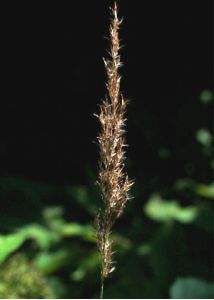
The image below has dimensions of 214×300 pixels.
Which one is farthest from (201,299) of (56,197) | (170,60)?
(170,60)

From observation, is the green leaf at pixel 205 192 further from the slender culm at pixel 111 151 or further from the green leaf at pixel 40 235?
the slender culm at pixel 111 151

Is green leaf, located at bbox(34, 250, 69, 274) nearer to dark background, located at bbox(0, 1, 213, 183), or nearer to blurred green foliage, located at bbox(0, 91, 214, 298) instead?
blurred green foliage, located at bbox(0, 91, 214, 298)

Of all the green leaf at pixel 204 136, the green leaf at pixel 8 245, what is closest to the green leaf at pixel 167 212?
the green leaf at pixel 204 136

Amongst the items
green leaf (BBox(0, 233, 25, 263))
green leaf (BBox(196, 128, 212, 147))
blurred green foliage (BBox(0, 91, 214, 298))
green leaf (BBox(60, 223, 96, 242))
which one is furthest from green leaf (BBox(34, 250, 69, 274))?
green leaf (BBox(196, 128, 212, 147))

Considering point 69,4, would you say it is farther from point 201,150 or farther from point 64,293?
point 64,293

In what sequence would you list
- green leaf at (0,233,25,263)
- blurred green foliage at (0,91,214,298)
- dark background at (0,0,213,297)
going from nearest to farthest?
green leaf at (0,233,25,263), blurred green foliage at (0,91,214,298), dark background at (0,0,213,297)

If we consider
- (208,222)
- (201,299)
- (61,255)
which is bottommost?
(201,299)
